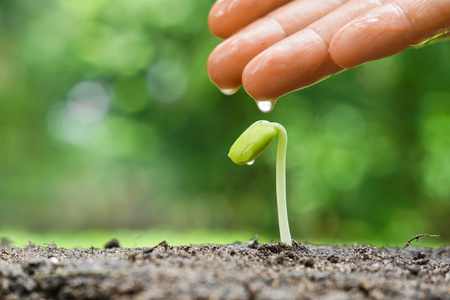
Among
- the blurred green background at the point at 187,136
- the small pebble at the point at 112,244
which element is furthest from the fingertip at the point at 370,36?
the blurred green background at the point at 187,136

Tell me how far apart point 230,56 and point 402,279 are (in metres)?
0.78

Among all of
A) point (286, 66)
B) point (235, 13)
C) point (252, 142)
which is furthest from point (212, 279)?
point (235, 13)

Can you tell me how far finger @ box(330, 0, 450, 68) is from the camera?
3.50 feet

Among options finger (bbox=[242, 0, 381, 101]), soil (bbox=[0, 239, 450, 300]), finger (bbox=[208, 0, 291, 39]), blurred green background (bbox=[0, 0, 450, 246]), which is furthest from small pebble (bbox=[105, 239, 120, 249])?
blurred green background (bbox=[0, 0, 450, 246])

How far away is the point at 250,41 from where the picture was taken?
125 cm

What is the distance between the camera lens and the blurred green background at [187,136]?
412 centimetres

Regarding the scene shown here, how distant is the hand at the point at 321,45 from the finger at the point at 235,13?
11 centimetres

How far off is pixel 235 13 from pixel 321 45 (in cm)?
40

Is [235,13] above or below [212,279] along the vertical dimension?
above

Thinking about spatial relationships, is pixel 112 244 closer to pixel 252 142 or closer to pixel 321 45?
pixel 252 142

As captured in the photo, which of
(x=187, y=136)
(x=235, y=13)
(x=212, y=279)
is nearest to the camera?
(x=212, y=279)

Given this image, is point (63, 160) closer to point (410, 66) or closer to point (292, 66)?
point (410, 66)

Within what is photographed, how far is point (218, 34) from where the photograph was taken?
4.82ft

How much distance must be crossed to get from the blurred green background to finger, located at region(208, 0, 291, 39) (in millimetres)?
2416
